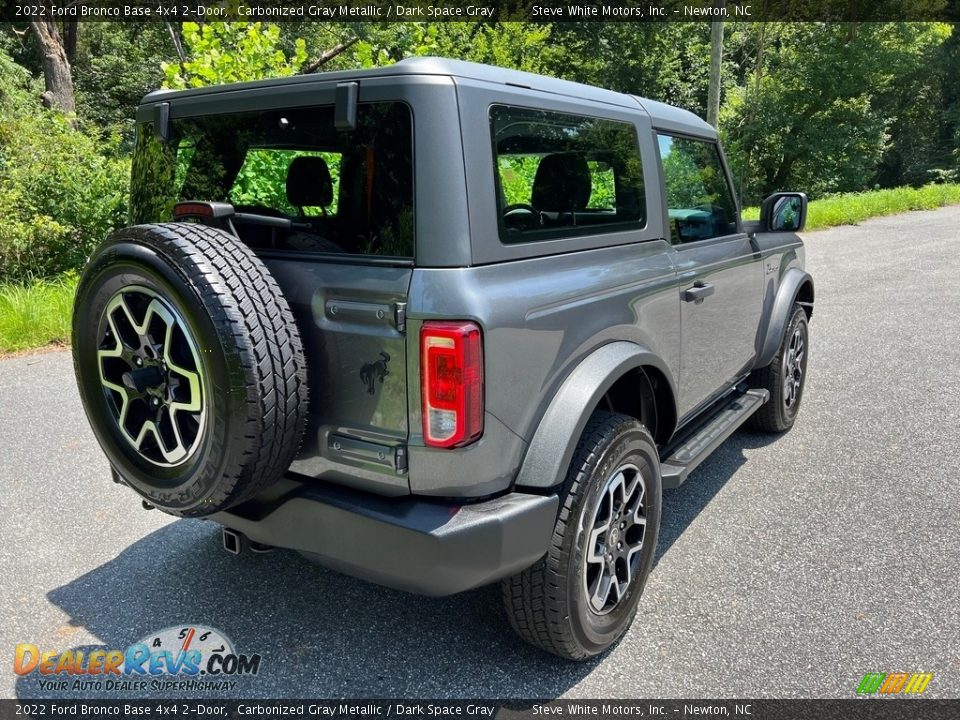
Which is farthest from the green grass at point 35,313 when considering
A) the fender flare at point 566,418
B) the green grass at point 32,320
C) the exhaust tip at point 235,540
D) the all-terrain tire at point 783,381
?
the all-terrain tire at point 783,381

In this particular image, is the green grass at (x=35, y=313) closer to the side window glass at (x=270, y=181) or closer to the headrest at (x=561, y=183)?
the side window glass at (x=270, y=181)

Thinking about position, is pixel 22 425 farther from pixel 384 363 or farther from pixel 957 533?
pixel 957 533

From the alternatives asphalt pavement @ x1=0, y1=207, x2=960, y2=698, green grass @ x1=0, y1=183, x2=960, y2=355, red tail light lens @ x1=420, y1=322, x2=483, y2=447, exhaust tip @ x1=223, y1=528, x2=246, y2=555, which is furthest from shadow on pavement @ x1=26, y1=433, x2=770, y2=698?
green grass @ x1=0, y1=183, x2=960, y2=355

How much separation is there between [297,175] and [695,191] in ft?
6.71

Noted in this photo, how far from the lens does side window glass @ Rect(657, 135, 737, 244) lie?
343 cm

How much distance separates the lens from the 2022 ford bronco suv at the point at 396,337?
2129 mm

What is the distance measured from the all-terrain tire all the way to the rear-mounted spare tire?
334cm

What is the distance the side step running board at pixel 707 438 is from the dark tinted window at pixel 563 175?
1.04 meters

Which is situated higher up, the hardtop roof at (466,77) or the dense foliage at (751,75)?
Answer: the dense foliage at (751,75)

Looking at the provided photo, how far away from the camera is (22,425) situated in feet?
16.4

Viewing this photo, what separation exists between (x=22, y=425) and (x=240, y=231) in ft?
11.1

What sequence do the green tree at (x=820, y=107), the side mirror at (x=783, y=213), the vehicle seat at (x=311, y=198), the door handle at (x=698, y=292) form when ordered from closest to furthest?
1. the vehicle seat at (x=311, y=198)
2. the door handle at (x=698, y=292)
3. the side mirror at (x=783, y=213)
4. the green tree at (x=820, y=107)

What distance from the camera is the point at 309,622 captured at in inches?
114

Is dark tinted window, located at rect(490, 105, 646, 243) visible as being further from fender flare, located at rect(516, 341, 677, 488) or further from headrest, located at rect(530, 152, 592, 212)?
fender flare, located at rect(516, 341, 677, 488)
